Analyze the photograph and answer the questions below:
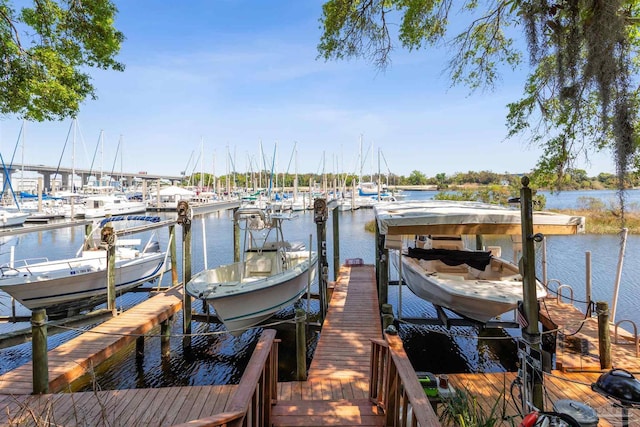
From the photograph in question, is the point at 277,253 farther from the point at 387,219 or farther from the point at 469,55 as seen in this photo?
the point at 469,55

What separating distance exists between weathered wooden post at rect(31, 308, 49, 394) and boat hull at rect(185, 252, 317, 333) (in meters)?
2.97

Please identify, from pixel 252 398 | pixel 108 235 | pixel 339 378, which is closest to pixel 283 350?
pixel 339 378

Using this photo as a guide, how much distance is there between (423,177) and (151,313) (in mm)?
125751

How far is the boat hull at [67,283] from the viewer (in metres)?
9.45

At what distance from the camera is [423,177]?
126688mm

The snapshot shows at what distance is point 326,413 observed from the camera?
4.06 m

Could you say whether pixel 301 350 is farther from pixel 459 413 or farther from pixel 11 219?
pixel 11 219

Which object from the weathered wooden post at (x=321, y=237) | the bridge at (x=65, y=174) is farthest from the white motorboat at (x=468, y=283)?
the bridge at (x=65, y=174)

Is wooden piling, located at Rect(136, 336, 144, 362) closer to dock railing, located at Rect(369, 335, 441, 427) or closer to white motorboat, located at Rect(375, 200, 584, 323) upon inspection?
white motorboat, located at Rect(375, 200, 584, 323)

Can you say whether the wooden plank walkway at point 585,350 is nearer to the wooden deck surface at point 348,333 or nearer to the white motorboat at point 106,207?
the wooden deck surface at point 348,333

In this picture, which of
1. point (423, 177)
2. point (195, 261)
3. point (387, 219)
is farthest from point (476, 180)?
point (387, 219)

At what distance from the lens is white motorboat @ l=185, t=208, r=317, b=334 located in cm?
789

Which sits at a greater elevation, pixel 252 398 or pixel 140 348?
pixel 252 398

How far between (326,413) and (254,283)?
439 cm
